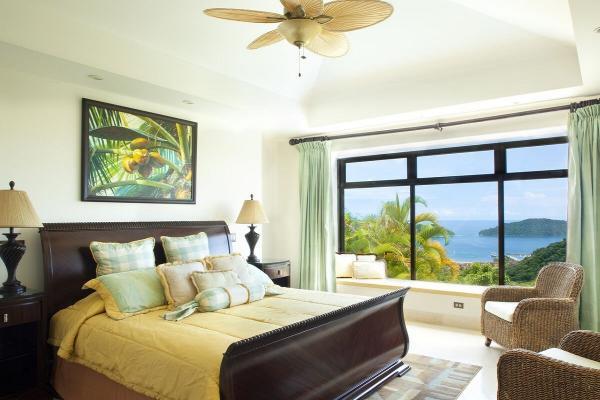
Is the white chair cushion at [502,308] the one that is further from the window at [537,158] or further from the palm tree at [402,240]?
the window at [537,158]

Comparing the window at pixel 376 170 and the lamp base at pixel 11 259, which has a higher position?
the window at pixel 376 170

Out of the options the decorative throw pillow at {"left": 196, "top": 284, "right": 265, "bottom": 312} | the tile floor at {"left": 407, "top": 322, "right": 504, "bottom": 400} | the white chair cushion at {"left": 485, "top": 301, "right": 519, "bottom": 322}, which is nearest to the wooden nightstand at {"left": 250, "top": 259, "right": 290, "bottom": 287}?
the decorative throw pillow at {"left": 196, "top": 284, "right": 265, "bottom": 312}

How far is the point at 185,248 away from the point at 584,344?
3.19 metres

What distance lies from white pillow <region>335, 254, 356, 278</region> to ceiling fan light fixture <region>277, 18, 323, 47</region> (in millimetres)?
3890

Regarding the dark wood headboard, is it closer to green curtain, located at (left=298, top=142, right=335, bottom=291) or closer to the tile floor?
green curtain, located at (left=298, top=142, right=335, bottom=291)

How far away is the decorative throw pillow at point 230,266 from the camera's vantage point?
3721 millimetres

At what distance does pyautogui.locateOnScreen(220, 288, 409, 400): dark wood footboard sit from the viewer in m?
2.13

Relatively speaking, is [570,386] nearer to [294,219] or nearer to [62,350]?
[62,350]

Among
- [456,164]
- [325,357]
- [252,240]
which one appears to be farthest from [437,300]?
[325,357]

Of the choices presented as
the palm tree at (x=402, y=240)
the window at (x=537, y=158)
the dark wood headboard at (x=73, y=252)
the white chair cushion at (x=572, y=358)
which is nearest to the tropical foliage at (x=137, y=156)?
the dark wood headboard at (x=73, y=252)

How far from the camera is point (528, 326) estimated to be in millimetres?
3602

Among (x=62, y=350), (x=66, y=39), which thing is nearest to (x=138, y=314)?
(x=62, y=350)

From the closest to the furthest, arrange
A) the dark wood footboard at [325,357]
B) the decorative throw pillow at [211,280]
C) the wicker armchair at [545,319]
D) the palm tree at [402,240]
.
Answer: the dark wood footboard at [325,357], the decorative throw pillow at [211,280], the wicker armchair at [545,319], the palm tree at [402,240]

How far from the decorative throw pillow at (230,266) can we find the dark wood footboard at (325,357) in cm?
108
